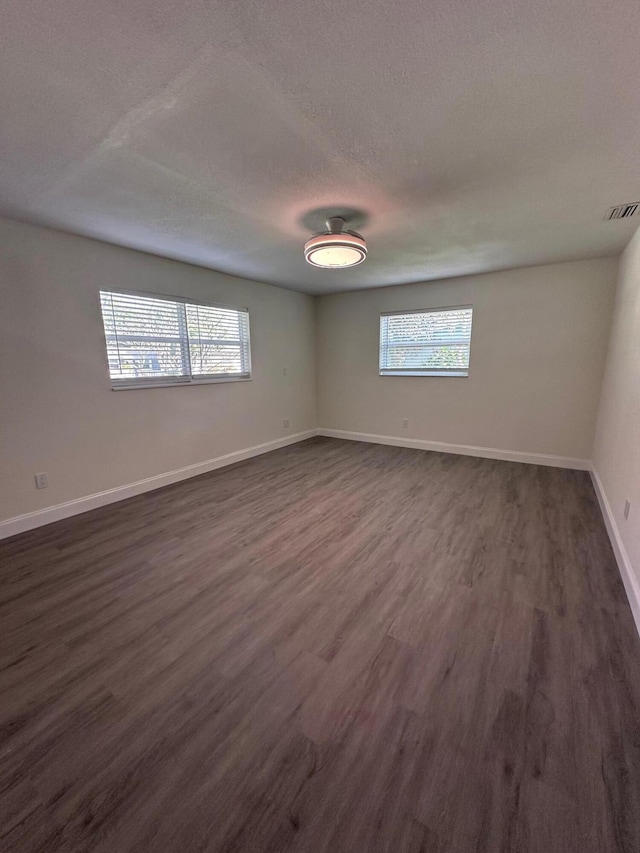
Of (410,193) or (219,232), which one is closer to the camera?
(410,193)

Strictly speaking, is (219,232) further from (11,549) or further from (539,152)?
(11,549)

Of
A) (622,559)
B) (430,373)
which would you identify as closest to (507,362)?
(430,373)

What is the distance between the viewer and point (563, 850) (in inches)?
37.2

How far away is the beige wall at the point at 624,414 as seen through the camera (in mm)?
A: 2119

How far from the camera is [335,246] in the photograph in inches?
97.3

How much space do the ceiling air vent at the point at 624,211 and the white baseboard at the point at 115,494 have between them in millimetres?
4325

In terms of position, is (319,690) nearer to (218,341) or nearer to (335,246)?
(335,246)

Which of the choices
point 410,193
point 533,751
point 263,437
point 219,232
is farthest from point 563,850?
point 263,437

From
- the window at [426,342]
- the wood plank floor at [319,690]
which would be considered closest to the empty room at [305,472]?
the wood plank floor at [319,690]

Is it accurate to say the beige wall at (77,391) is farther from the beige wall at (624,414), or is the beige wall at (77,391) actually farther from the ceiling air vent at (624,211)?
the beige wall at (624,414)

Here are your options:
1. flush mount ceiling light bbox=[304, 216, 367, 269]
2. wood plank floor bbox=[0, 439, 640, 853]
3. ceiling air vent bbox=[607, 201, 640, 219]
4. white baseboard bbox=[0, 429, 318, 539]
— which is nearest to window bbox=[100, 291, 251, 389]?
white baseboard bbox=[0, 429, 318, 539]

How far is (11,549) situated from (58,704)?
1695 mm

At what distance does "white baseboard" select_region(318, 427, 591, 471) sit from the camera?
407 centimetres

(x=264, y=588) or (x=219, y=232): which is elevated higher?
(x=219, y=232)
